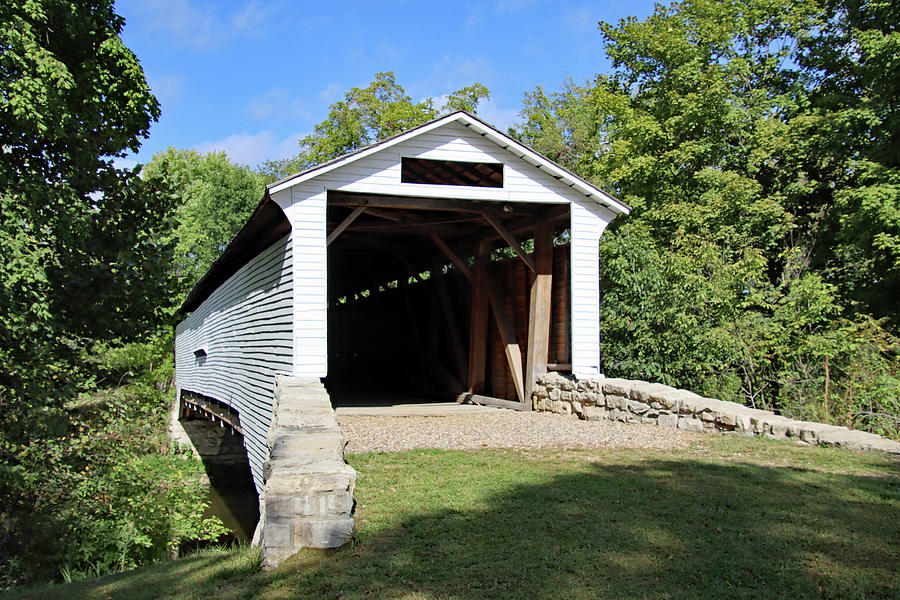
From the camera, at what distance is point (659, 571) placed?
3250 millimetres

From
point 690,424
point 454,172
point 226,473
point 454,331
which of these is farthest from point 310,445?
point 226,473

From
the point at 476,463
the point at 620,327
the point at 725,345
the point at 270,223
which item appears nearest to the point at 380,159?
the point at 270,223

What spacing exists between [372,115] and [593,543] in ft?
81.9

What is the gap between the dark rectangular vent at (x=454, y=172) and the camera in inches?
396

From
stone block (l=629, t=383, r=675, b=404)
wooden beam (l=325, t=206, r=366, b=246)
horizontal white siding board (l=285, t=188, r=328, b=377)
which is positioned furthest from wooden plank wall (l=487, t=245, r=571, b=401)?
horizontal white siding board (l=285, t=188, r=328, b=377)

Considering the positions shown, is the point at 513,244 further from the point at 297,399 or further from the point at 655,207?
the point at 655,207

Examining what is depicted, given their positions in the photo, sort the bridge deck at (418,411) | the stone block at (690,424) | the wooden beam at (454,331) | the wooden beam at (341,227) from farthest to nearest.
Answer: the wooden beam at (454,331)
the bridge deck at (418,411)
the wooden beam at (341,227)
the stone block at (690,424)

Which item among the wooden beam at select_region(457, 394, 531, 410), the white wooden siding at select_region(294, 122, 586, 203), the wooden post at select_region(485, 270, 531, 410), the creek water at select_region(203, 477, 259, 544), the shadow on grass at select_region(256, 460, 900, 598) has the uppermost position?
the white wooden siding at select_region(294, 122, 586, 203)

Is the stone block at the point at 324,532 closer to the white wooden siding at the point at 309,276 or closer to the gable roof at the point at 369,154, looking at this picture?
the white wooden siding at the point at 309,276

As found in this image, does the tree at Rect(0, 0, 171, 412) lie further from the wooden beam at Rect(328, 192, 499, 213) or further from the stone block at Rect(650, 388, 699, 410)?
the stone block at Rect(650, 388, 699, 410)

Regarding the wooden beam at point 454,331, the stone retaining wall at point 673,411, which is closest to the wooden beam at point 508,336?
the stone retaining wall at point 673,411

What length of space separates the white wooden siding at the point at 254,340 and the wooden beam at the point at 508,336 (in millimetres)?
3621

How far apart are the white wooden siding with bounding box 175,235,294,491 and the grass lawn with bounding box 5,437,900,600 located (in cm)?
349

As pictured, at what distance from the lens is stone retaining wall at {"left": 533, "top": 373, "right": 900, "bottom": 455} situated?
20.8ft
